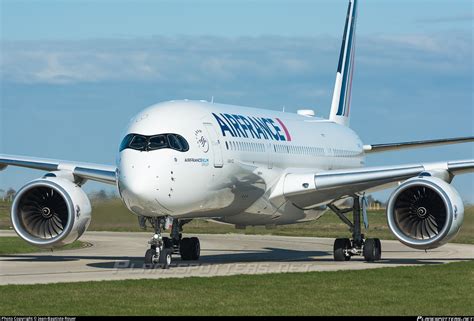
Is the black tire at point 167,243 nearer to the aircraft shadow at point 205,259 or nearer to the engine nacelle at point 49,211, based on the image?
the aircraft shadow at point 205,259

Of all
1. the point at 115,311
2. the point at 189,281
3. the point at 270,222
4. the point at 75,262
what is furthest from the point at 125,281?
the point at 270,222

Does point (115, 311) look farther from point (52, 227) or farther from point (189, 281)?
point (52, 227)

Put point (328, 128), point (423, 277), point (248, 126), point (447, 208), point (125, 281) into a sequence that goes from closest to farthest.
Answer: point (125, 281) < point (423, 277) < point (447, 208) < point (248, 126) < point (328, 128)

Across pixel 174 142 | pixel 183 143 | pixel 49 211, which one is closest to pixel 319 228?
pixel 49 211

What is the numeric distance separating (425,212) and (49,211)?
32.9 feet

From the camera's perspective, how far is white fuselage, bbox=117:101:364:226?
83.6 feet

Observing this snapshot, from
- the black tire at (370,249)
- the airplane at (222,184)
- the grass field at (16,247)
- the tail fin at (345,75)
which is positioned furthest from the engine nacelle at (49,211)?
the tail fin at (345,75)

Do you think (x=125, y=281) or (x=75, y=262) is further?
(x=75, y=262)

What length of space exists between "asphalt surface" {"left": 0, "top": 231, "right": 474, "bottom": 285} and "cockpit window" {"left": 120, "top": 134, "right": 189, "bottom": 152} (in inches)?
116

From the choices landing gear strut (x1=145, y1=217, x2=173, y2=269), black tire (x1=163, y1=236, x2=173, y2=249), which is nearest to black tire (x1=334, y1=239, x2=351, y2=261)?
black tire (x1=163, y1=236, x2=173, y2=249)

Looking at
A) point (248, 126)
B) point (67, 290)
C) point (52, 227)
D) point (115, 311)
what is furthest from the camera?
point (248, 126)

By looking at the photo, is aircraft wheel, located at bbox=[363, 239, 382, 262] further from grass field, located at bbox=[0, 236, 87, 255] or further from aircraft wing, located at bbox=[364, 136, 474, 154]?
grass field, located at bbox=[0, 236, 87, 255]

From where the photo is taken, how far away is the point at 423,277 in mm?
23906

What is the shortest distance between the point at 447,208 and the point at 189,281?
8.33 m
